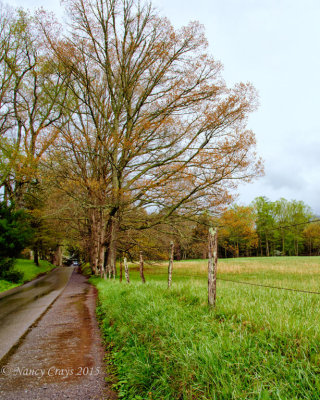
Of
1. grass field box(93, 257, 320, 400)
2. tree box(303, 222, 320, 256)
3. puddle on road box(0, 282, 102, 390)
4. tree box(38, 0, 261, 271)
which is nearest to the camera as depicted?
→ grass field box(93, 257, 320, 400)

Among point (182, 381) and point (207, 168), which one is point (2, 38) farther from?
point (182, 381)

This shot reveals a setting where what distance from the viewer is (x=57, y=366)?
4.16 m

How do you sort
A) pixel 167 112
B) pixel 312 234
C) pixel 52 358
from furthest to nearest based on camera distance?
pixel 312 234 → pixel 167 112 → pixel 52 358

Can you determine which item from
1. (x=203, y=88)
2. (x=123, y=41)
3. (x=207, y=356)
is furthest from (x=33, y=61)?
(x=207, y=356)

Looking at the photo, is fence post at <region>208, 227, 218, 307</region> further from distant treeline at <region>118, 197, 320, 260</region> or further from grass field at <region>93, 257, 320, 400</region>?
distant treeline at <region>118, 197, 320, 260</region>

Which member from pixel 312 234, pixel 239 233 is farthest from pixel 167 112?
pixel 312 234

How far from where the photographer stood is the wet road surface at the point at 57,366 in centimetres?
338

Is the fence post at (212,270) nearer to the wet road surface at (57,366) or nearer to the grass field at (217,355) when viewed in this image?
the grass field at (217,355)

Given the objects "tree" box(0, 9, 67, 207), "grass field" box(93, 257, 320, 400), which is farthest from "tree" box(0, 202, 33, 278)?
"grass field" box(93, 257, 320, 400)

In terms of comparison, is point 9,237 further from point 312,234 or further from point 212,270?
point 312,234

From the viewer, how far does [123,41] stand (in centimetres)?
1307

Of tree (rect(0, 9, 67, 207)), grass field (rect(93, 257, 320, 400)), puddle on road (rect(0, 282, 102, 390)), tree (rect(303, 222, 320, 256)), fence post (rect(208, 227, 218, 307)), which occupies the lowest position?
puddle on road (rect(0, 282, 102, 390))

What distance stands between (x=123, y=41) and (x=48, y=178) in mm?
8256

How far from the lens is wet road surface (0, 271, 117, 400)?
3.38 meters
